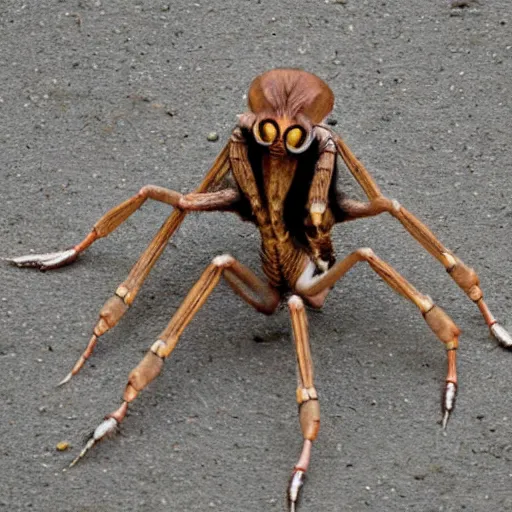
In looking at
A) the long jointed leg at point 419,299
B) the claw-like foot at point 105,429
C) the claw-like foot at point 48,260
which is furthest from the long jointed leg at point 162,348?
the claw-like foot at point 48,260

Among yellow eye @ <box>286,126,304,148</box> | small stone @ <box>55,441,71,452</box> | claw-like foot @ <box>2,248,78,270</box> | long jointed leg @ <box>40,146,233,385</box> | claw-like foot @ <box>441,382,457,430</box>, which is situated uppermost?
yellow eye @ <box>286,126,304,148</box>

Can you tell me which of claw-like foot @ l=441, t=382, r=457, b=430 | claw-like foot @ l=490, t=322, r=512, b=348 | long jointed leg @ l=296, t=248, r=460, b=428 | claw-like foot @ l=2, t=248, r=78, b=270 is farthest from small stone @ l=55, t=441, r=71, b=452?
claw-like foot @ l=490, t=322, r=512, b=348

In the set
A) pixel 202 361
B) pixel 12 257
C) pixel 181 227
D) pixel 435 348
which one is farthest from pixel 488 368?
pixel 12 257

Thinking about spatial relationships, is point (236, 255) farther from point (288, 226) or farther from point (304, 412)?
point (304, 412)

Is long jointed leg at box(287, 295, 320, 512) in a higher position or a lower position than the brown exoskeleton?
lower

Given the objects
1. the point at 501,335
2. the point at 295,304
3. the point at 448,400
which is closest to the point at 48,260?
the point at 295,304

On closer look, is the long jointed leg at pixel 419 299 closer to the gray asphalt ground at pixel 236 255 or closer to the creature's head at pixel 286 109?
the gray asphalt ground at pixel 236 255

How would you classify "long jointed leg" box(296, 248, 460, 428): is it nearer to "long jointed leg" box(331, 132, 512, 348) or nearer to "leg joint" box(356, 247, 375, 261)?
"leg joint" box(356, 247, 375, 261)
